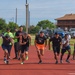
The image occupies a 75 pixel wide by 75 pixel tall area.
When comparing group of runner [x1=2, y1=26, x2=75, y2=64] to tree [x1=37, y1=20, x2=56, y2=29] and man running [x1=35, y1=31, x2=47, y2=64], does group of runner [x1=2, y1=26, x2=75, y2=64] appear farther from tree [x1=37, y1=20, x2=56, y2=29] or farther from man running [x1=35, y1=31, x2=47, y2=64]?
tree [x1=37, y1=20, x2=56, y2=29]

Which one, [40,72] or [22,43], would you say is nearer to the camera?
[40,72]

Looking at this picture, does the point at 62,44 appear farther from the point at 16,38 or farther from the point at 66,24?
the point at 66,24

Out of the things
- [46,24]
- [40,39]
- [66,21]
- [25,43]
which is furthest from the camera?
[46,24]

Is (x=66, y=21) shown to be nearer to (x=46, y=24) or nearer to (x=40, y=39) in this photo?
(x=46, y=24)

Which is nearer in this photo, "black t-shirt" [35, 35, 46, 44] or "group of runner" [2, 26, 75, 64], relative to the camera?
"group of runner" [2, 26, 75, 64]

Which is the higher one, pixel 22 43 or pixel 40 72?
pixel 22 43

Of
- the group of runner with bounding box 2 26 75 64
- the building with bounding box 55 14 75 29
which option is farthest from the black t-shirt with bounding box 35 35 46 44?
the building with bounding box 55 14 75 29

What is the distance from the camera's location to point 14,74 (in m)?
12.8

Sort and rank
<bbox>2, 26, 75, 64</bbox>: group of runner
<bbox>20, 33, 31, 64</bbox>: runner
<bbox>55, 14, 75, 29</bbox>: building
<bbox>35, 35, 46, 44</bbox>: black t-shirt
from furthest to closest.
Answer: <bbox>55, 14, 75, 29</bbox>: building
<bbox>35, 35, 46, 44</bbox>: black t-shirt
<bbox>2, 26, 75, 64</bbox>: group of runner
<bbox>20, 33, 31, 64</bbox>: runner

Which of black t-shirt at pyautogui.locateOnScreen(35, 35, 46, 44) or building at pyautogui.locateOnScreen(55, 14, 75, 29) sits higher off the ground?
building at pyautogui.locateOnScreen(55, 14, 75, 29)

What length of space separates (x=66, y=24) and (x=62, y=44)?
111m

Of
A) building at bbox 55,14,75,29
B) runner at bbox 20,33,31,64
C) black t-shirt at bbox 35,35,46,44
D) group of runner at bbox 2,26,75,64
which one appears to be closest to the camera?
runner at bbox 20,33,31,64

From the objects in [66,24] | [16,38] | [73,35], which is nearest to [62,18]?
[66,24]

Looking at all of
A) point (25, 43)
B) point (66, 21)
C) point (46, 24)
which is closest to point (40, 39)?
point (25, 43)
